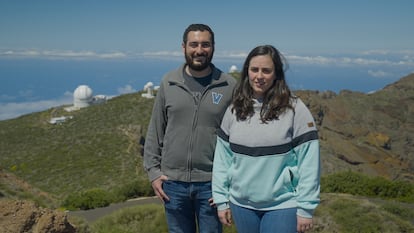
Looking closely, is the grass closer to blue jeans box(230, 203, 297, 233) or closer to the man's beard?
blue jeans box(230, 203, 297, 233)

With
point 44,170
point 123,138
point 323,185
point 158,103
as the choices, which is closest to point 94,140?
point 123,138

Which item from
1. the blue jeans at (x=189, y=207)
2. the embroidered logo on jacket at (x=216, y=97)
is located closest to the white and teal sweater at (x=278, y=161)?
the embroidered logo on jacket at (x=216, y=97)

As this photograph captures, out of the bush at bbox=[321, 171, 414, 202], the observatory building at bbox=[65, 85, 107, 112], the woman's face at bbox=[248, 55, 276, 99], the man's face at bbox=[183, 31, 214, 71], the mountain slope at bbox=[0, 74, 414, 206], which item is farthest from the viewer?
→ the observatory building at bbox=[65, 85, 107, 112]

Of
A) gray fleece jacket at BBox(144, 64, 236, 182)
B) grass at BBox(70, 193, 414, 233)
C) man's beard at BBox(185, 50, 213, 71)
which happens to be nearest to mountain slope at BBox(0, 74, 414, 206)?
grass at BBox(70, 193, 414, 233)

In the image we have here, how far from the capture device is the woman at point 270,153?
108 inches

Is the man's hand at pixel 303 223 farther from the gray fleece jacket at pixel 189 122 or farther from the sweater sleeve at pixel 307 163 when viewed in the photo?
the gray fleece jacket at pixel 189 122

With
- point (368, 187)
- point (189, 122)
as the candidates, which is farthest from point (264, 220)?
point (368, 187)

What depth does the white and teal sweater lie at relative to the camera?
2.72m

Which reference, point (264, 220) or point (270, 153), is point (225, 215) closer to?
point (264, 220)

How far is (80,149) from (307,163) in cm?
2414

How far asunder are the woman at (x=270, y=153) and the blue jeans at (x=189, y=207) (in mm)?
453

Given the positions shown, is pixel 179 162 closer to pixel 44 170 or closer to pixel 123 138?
pixel 44 170

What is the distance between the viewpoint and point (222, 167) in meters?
3.01

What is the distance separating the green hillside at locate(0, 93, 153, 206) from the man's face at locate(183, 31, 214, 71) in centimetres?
1142
